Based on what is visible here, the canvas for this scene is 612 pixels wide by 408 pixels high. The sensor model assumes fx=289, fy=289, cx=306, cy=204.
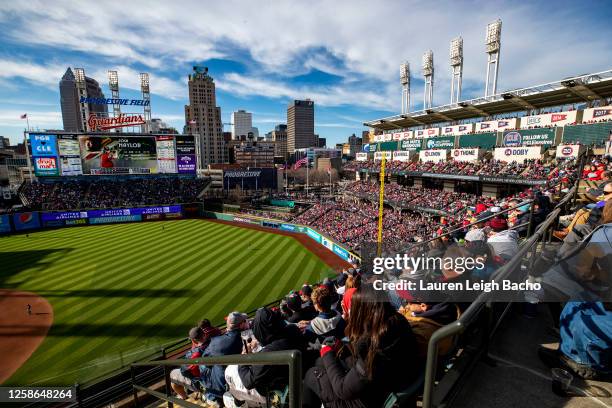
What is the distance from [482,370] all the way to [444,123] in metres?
49.8

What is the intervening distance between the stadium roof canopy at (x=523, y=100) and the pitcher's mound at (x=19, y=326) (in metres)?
45.1

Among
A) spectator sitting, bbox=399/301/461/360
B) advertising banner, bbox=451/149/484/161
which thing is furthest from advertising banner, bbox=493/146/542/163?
spectator sitting, bbox=399/301/461/360

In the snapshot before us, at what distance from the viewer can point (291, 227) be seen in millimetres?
38594

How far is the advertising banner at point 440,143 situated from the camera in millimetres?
39125

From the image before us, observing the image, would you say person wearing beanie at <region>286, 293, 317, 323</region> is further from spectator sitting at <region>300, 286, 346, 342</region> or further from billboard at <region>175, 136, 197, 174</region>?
billboard at <region>175, 136, 197, 174</region>

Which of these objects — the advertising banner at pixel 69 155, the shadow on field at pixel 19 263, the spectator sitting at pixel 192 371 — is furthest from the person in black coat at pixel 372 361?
the advertising banner at pixel 69 155

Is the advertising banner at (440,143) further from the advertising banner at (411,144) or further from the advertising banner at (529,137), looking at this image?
the advertising banner at (529,137)

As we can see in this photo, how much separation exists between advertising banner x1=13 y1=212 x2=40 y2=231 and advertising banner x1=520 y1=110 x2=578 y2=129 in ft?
210

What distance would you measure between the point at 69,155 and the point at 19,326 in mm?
37710

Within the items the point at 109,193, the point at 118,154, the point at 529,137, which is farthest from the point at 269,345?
the point at 109,193

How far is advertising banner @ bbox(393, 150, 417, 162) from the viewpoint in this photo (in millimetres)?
44344

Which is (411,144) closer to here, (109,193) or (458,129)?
(458,129)

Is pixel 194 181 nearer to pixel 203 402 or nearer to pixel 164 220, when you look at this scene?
pixel 164 220

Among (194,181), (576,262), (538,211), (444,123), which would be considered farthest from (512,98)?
(194,181)
